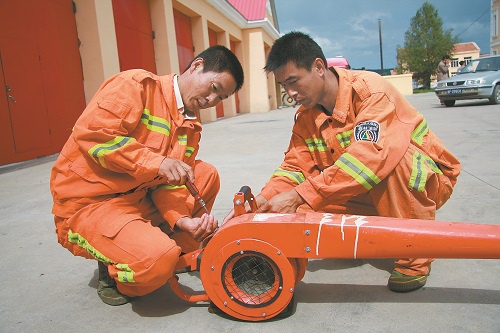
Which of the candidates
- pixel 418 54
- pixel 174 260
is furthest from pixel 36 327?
pixel 418 54

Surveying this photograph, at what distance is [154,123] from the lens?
2080 millimetres

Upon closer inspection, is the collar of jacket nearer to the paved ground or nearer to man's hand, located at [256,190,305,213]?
man's hand, located at [256,190,305,213]

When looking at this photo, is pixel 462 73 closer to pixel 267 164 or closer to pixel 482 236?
pixel 267 164

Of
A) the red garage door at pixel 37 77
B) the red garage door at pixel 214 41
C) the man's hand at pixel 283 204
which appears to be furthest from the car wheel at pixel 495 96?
the man's hand at pixel 283 204

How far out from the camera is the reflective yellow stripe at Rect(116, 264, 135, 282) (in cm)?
172

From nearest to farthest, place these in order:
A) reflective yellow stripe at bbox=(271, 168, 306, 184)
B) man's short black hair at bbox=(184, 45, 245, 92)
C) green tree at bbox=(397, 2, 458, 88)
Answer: man's short black hair at bbox=(184, 45, 245, 92) < reflective yellow stripe at bbox=(271, 168, 306, 184) < green tree at bbox=(397, 2, 458, 88)

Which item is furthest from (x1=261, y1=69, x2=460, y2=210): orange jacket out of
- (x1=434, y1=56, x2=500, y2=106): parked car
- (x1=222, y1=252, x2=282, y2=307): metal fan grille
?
(x1=434, y1=56, x2=500, y2=106): parked car

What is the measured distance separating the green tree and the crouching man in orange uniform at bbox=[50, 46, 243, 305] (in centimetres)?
5435

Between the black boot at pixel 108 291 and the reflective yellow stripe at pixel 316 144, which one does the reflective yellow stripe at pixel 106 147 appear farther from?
the reflective yellow stripe at pixel 316 144

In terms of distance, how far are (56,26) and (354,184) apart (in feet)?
21.3

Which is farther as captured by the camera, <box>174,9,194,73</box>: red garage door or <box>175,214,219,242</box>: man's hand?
<box>174,9,194,73</box>: red garage door

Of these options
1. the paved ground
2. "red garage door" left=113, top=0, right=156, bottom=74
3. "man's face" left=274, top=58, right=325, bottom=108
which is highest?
"red garage door" left=113, top=0, right=156, bottom=74

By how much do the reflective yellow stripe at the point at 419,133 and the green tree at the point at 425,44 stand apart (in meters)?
53.9

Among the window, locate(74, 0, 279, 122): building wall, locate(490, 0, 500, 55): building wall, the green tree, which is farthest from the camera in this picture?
the green tree
